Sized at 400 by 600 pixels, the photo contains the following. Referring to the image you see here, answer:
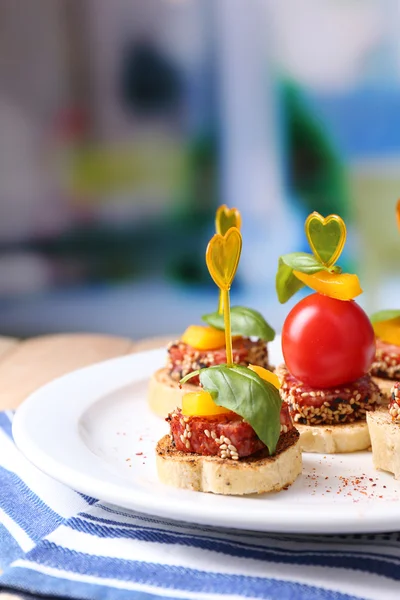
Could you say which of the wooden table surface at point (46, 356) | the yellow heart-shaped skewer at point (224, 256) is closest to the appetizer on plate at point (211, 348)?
the yellow heart-shaped skewer at point (224, 256)

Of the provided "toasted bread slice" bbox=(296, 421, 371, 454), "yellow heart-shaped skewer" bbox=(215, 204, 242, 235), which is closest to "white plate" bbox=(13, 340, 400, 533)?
"toasted bread slice" bbox=(296, 421, 371, 454)

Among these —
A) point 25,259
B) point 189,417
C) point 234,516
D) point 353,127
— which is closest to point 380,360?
point 189,417

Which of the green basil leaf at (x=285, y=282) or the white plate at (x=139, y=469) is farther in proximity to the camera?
the green basil leaf at (x=285, y=282)

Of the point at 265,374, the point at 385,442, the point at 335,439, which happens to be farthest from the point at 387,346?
the point at 265,374

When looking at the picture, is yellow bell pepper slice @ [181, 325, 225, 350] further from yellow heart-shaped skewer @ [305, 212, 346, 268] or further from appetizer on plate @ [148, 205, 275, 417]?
yellow heart-shaped skewer @ [305, 212, 346, 268]

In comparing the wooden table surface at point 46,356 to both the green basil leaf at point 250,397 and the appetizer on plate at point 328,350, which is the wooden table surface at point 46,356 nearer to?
the appetizer on plate at point 328,350

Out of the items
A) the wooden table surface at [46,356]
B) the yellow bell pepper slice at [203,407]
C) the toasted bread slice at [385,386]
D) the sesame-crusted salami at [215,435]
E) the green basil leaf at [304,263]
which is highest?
the green basil leaf at [304,263]

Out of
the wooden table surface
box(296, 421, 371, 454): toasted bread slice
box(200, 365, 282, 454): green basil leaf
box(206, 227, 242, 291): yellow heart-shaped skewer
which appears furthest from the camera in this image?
the wooden table surface
